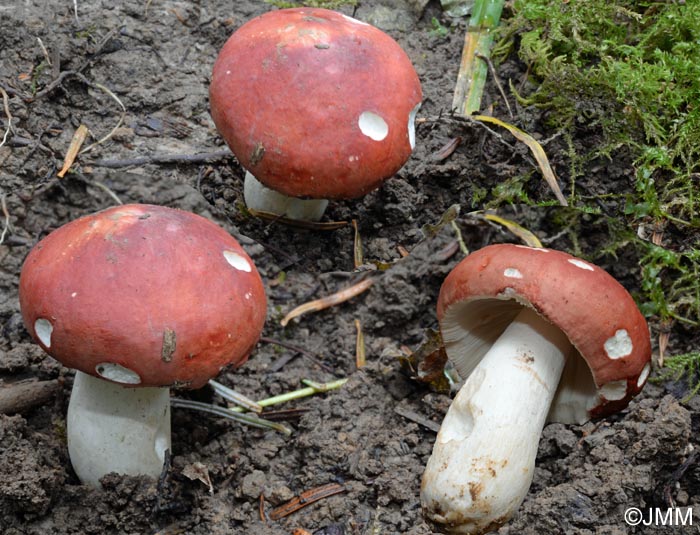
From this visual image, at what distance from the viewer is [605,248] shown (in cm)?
325

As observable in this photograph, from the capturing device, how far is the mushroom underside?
2887 millimetres

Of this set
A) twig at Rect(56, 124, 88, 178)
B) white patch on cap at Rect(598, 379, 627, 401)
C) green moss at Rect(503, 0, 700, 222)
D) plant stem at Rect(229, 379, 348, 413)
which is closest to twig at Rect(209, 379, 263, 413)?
plant stem at Rect(229, 379, 348, 413)

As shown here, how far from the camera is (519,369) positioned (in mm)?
2695

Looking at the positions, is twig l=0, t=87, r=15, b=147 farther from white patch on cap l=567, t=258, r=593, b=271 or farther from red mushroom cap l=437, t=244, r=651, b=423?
white patch on cap l=567, t=258, r=593, b=271

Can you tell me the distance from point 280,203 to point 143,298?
3.95 ft

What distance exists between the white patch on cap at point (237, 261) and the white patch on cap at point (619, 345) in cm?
124

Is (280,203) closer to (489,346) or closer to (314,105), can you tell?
(314,105)

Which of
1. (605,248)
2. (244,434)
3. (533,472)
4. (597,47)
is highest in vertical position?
(597,47)

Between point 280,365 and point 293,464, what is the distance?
1.70 feet

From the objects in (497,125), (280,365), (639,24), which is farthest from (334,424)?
(639,24)

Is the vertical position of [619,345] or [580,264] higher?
[580,264]

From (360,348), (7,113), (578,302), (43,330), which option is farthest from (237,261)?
(7,113)

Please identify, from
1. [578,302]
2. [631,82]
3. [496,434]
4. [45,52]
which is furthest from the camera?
[45,52]

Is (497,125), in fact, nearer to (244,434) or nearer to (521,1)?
(521,1)
